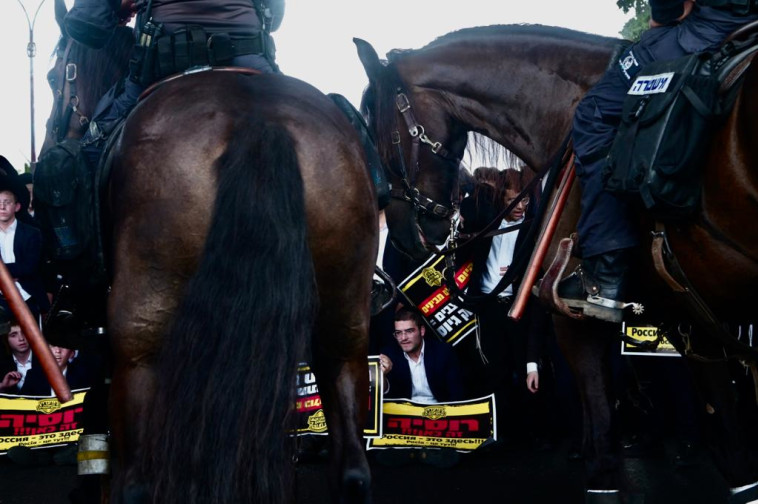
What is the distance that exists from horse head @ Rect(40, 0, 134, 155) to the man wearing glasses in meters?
3.63

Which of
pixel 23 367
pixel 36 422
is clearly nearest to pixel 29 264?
pixel 23 367

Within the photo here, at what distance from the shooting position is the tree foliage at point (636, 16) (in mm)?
18531

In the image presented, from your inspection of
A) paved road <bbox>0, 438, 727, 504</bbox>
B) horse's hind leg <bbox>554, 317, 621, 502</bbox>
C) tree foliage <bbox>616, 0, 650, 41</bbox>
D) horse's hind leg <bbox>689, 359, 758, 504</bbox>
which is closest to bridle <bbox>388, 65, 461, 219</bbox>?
horse's hind leg <bbox>554, 317, 621, 502</bbox>

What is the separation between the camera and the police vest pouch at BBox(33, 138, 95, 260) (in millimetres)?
3887

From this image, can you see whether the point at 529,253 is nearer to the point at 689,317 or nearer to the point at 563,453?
the point at 689,317

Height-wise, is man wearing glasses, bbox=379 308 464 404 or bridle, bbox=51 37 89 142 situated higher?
bridle, bbox=51 37 89 142

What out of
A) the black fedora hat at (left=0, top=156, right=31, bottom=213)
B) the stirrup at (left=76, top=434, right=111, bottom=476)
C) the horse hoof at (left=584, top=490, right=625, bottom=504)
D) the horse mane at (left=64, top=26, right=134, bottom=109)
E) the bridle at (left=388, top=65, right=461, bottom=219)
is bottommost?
the horse hoof at (left=584, top=490, right=625, bottom=504)

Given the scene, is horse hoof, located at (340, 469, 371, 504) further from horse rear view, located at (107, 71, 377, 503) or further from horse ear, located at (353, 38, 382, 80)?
horse ear, located at (353, 38, 382, 80)

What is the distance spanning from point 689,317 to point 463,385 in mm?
3811

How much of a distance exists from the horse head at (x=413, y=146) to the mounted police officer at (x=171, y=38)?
42.5 inches

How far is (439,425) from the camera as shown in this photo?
24.0 feet

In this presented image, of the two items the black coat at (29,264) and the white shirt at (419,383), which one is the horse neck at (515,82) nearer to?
the white shirt at (419,383)

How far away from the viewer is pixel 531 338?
7207mm

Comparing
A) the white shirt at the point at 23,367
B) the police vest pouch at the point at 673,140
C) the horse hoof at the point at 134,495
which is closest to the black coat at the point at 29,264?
the white shirt at the point at 23,367
